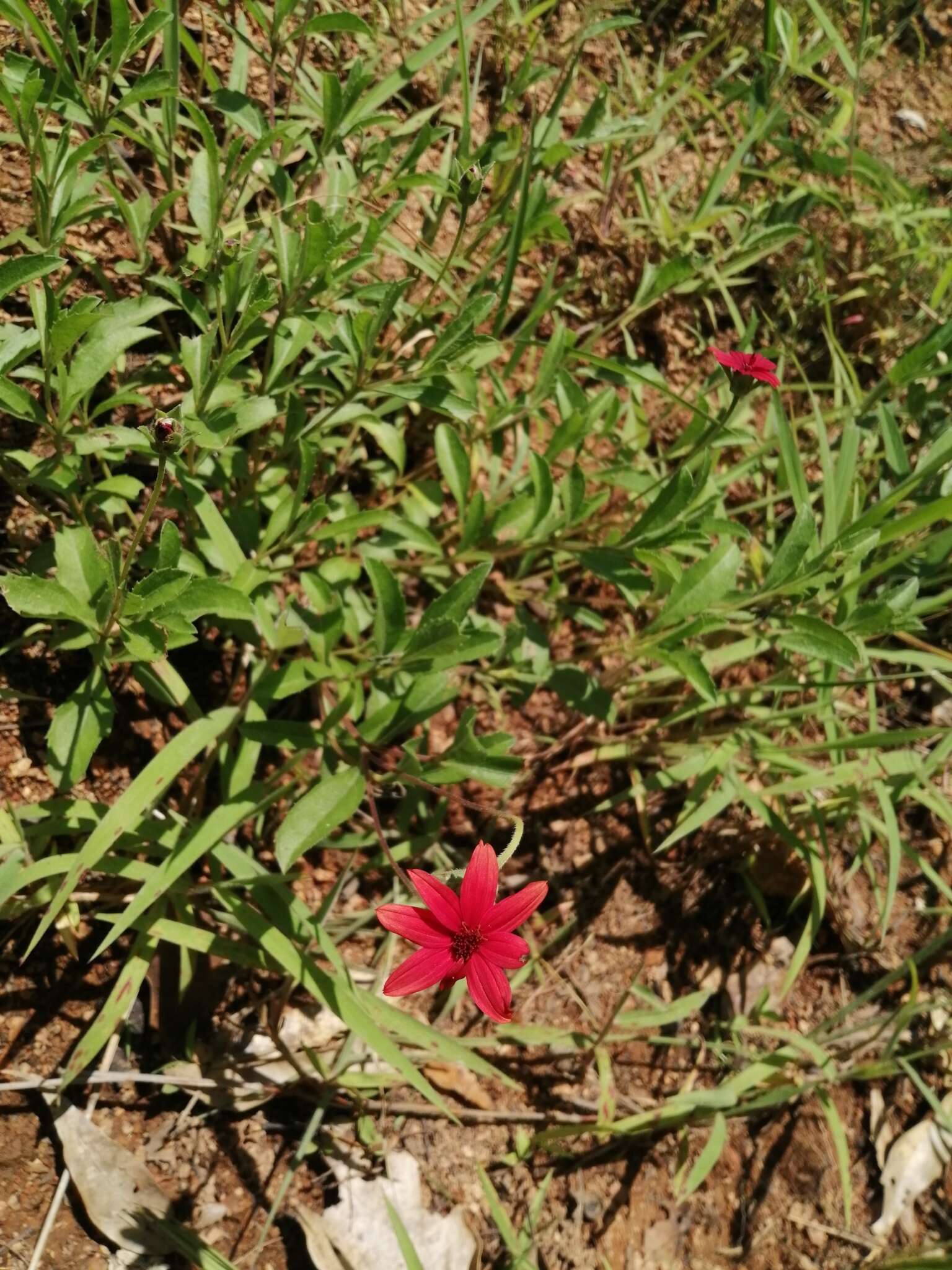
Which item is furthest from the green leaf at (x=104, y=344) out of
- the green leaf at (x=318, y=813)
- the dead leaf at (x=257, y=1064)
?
the dead leaf at (x=257, y=1064)

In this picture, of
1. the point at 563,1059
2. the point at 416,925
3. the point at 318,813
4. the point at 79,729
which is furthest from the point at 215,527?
the point at 563,1059

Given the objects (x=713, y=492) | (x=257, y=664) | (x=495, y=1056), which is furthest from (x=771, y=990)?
(x=257, y=664)

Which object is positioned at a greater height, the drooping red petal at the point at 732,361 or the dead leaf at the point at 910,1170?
the drooping red petal at the point at 732,361

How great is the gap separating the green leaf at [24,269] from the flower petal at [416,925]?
3.16ft

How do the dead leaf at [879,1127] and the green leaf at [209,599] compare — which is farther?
the dead leaf at [879,1127]

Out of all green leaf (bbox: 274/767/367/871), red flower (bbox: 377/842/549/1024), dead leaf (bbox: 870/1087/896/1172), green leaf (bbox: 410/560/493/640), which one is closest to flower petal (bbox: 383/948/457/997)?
red flower (bbox: 377/842/549/1024)

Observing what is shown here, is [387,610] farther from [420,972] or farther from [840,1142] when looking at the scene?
[840,1142]

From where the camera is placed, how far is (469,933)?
1334 millimetres

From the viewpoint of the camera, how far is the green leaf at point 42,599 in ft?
4.38

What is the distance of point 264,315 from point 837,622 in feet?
4.05

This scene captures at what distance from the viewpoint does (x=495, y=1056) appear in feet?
6.93

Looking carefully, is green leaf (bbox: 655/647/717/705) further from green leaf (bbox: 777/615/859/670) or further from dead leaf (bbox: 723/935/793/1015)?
dead leaf (bbox: 723/935/793/1015)

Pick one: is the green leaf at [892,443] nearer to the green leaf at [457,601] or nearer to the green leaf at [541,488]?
the green leaf at [541,488]

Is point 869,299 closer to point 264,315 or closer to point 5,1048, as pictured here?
point 264,315
